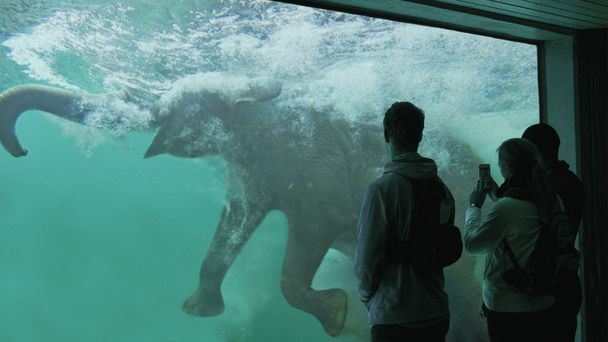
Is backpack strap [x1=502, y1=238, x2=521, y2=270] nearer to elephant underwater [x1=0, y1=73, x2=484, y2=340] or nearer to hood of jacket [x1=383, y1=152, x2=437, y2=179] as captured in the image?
hood of jacket [x1=383, y1=152, x2=437, y2=179]

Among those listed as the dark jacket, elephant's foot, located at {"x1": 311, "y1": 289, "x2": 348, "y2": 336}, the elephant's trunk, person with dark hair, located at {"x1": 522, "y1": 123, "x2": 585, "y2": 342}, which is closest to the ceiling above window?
person with dark hair, located at {"x1": 522, "y1": 123, "x2": 585, "y2": 342}

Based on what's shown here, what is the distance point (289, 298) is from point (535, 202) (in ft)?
9.98

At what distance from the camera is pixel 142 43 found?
4.14 metres

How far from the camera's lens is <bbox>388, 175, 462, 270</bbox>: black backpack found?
1370 mm

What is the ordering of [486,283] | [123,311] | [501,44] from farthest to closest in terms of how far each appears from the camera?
1. [123,311]
2. [501,44]
3. [486,283]

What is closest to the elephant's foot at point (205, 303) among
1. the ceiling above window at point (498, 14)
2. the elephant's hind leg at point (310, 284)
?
the elephant's hind leg at point (310, 284)

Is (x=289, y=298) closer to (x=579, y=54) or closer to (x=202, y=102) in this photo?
(x=202, y=102)

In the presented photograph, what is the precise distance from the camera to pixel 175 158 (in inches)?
194

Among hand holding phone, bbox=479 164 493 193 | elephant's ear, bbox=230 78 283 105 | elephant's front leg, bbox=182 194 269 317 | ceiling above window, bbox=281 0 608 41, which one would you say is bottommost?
elephant's front leg, bbox=182 194 269 317

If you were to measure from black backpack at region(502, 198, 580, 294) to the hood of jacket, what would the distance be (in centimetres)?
49

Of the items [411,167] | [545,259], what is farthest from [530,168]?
[411,167]

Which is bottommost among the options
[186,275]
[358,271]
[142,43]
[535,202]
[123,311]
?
[123,311]

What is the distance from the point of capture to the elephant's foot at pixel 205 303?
4.35 metres

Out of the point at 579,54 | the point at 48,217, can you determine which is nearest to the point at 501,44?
the point at 579,54
